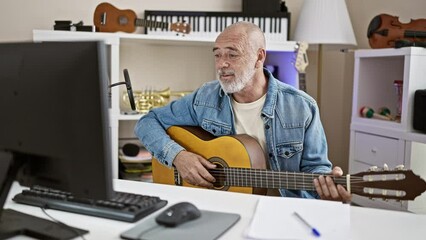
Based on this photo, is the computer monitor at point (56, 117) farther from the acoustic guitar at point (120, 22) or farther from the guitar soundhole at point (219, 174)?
the acoustic guitar at point (120, 22)

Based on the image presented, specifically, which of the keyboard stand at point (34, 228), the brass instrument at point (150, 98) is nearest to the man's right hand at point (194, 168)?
the keyboard stand at point (34, 228)

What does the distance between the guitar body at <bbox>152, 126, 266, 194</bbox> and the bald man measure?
5 centimetres

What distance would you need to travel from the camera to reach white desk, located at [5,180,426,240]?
0.98 m

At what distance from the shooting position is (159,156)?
185 cm

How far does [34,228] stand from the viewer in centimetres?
96

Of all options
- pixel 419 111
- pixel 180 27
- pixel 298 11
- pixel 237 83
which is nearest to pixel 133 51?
pixel 180 27

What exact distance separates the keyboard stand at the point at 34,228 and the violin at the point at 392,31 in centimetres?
215

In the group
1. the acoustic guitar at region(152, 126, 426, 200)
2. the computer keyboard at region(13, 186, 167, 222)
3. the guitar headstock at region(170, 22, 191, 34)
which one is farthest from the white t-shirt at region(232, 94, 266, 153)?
the guitar headstock at region(170, 22, 191, 34)

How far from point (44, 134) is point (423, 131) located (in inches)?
81.8

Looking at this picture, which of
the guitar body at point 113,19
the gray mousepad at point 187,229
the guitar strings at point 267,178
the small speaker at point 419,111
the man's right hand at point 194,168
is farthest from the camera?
the guitar body at point 113,19

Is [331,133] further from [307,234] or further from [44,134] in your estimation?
[44,134]

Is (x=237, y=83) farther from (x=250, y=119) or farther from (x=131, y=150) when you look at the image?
(x=131, y=150)

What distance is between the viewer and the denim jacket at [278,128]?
1.77m

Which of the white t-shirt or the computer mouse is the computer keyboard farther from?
the white t-shirt
